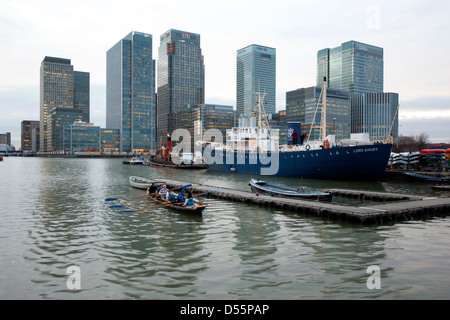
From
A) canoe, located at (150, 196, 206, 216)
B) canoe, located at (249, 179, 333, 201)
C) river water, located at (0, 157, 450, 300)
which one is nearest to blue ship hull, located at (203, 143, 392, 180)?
canoe, located at (249, 179, 333, 201)

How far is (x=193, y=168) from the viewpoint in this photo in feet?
333

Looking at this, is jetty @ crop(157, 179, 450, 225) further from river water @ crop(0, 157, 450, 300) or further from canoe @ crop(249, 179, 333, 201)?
canoe @ crop(249, 179, 333, 201)

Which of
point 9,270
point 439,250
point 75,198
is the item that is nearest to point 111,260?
point 9,270

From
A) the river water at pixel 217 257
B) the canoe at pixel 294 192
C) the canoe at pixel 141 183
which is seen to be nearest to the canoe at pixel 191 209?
the river water at pixel 217 257

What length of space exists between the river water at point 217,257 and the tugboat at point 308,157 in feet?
99.9

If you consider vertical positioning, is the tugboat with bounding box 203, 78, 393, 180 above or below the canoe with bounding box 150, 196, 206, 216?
above

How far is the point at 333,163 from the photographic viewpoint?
55844 mm

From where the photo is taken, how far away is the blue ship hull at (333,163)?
2094 inches

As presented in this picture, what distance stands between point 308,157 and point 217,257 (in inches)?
1821

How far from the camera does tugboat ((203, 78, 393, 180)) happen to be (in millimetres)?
53594

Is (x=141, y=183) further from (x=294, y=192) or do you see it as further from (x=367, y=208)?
(x=367, y=208)

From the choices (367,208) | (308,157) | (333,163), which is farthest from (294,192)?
(308,157)

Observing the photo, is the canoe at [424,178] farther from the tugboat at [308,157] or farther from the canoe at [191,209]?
the canoe at [191,209]

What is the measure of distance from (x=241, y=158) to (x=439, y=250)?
6215 centimetres
